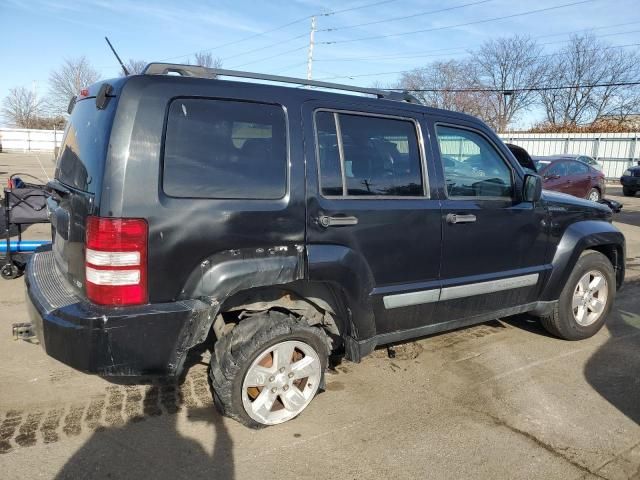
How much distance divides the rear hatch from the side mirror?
118 inches

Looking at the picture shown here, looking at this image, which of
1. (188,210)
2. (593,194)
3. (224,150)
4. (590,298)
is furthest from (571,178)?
(188,210)

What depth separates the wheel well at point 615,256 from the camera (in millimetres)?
4871

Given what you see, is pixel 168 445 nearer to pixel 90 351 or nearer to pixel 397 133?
pixel 90 351

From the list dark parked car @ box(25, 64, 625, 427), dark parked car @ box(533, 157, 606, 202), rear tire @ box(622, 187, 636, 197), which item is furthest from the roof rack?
rear tire @ box(622, 187, 636, 197)

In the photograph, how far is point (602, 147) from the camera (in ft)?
96.1

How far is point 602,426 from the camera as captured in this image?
329 cm

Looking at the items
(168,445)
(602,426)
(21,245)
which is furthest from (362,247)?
(21,245)

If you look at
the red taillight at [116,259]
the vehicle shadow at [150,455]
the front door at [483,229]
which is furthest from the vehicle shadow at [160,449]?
the front door at [483,229]

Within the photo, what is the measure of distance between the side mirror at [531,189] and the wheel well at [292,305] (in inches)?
71.7

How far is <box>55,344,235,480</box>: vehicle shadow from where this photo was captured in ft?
8.83

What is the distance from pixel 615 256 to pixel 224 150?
159 inches

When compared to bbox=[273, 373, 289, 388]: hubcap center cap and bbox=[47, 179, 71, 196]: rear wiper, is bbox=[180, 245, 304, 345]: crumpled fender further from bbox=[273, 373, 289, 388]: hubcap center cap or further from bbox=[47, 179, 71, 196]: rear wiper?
bbox=[47, 179, 71, 196]: rear wiper

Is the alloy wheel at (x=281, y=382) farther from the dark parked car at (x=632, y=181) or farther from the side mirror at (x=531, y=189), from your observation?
the dark parked car at (x=632, y=181)

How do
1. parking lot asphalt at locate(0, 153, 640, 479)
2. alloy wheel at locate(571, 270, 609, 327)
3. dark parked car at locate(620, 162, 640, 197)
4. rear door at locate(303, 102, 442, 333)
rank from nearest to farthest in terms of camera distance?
parking lot asphalt at locate(0, 153, 640, 479), rear door at locate(303, 102, 442, 333), alloy wheel at locate(571, 270, 609, 327), dark parked car at locate(620, 162, 640, 197)
